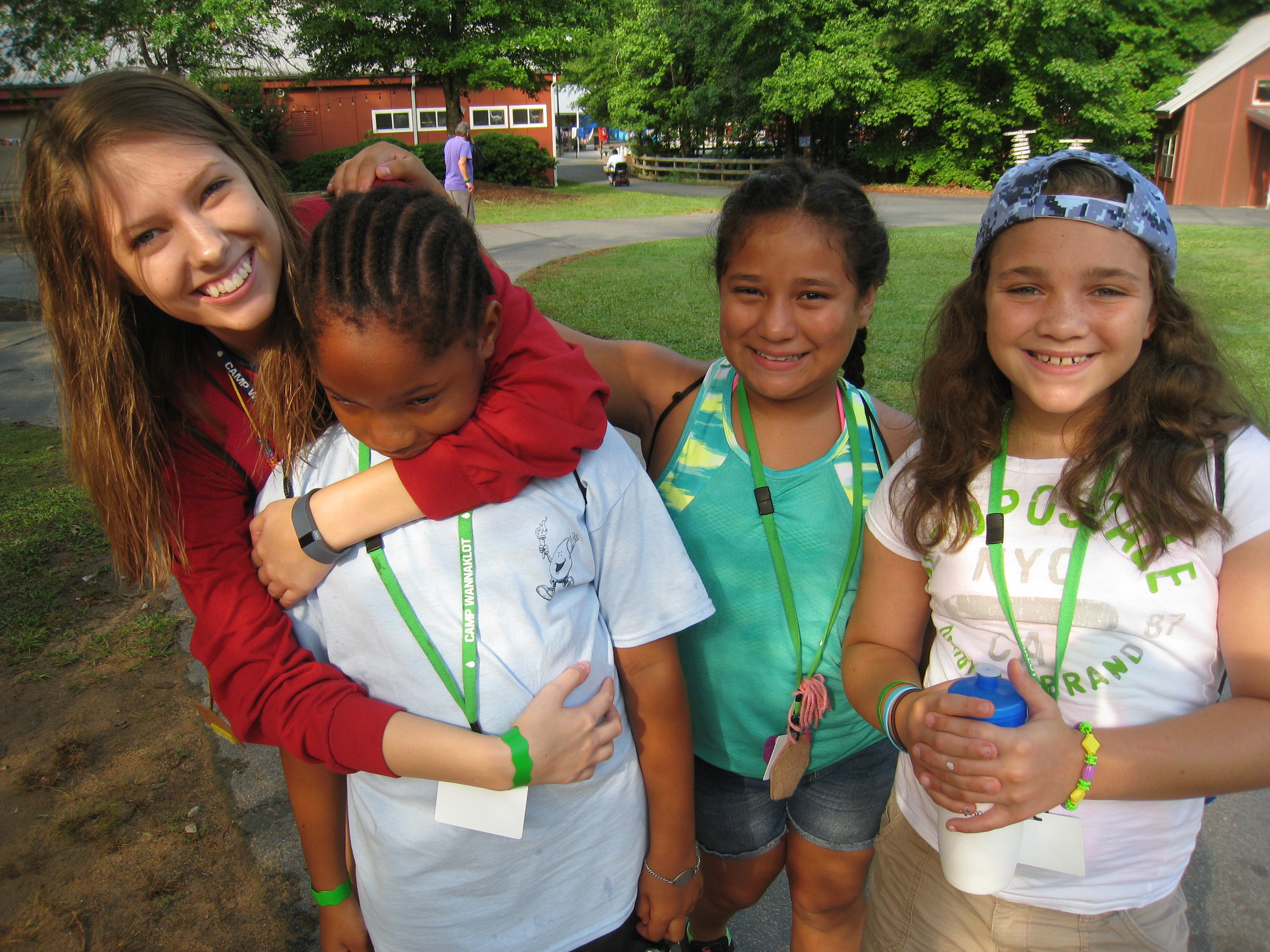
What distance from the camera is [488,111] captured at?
111ft

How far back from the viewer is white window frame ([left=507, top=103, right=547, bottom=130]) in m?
33.6

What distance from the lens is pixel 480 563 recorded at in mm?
1442

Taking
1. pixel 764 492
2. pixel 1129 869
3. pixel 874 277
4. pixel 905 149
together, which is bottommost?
pixel 1129 869

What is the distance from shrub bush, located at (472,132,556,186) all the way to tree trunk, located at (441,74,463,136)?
1349 millimetres

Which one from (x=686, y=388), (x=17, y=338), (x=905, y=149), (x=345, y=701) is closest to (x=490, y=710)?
(x=345, y=701)

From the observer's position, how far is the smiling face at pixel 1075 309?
1.48 m

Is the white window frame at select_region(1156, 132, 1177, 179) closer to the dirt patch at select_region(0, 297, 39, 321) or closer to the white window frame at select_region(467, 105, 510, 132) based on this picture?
the white window frame at select_region(467, 105, 510, 132)

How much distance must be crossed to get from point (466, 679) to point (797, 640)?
723 mm

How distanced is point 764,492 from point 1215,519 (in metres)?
0.78

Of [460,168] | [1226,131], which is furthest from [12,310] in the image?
[1226,131]

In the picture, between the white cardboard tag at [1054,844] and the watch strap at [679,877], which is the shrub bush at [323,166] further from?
the white cardboard tag at [1054,844]

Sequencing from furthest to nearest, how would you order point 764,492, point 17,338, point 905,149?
point 905,149
point 17,338
point 764,492

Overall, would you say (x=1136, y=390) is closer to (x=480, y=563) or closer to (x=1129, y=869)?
(x=1129, y=869)

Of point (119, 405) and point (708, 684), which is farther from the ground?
point (119, 405)
